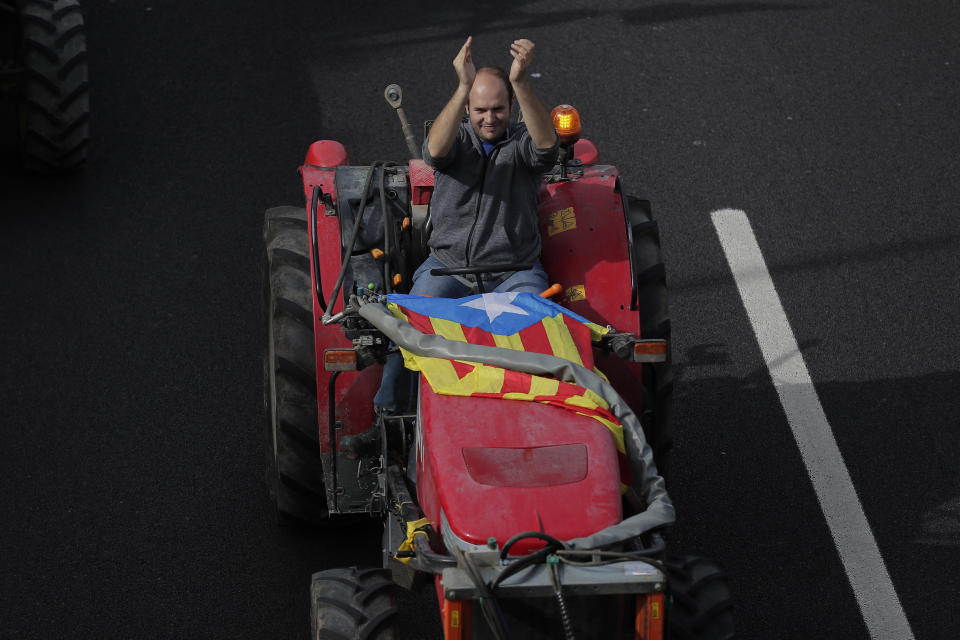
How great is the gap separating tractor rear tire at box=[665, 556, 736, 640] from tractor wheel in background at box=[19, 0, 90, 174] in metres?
4.97

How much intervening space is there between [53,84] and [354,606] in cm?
472

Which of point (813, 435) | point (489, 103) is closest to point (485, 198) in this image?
point (489, 103)

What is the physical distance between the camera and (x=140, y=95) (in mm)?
8727

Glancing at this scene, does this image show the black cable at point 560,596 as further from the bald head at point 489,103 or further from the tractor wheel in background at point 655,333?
the bald head at point 489,103

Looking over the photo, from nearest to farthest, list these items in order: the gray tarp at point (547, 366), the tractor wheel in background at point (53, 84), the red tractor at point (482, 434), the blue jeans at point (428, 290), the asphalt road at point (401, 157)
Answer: the red tractor at point (482, 434) < the gray tarp at point (547, 366) < the blue jeans at point (428, 290) < the asphalt road at point (401, 157) < the tractor wheel in background at point (53, 84)

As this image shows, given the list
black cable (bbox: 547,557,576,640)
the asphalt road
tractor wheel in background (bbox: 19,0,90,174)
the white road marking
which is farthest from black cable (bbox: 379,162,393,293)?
tractor wheel in background (bbox: 19,0,90,174)

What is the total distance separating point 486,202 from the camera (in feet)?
16.4

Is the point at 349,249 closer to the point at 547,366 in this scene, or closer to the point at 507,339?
the point at 507,339

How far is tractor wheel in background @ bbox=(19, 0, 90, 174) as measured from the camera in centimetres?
767

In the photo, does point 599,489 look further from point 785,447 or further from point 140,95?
point 140,95

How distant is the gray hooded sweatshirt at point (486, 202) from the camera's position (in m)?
5.01

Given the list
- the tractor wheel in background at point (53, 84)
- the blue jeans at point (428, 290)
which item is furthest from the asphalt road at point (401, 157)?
the blue jeans at point (428, 290)

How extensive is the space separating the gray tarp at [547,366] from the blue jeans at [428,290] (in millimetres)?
376

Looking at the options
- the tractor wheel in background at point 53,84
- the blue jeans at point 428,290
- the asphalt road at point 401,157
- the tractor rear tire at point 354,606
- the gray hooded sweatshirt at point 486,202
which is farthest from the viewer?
the tractor wheel in background at point 53,84
